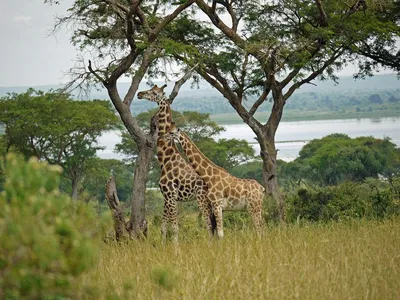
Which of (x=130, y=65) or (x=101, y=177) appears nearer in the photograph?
(x=130, y=65)

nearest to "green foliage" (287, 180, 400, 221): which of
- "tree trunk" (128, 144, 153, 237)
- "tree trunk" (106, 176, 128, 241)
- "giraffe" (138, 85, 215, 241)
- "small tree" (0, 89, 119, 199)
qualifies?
"tree trunk" (128, 144, 153, 237)

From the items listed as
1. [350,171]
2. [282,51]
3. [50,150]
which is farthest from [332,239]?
[350,171]

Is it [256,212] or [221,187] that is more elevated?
[221,187]

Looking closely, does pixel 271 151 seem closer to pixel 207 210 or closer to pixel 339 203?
pixel 339 203

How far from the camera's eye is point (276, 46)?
51.7 feet

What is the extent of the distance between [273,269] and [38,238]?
3.37m

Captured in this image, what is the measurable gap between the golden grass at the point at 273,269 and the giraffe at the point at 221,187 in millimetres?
745

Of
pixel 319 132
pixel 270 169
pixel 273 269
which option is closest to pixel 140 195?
pixel 273 269

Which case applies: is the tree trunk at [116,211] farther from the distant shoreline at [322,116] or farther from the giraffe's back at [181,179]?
the distant shoreline at [322,116]

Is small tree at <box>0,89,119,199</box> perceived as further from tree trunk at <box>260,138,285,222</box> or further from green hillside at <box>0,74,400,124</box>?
green hillside at <box>0,74,400,124</box>

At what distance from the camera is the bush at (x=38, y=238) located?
123 inches

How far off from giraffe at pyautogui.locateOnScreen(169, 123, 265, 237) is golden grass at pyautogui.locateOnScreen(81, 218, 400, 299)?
0.74m

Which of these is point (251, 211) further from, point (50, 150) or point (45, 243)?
point (50, 150)

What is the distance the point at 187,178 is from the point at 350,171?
88.9ft
